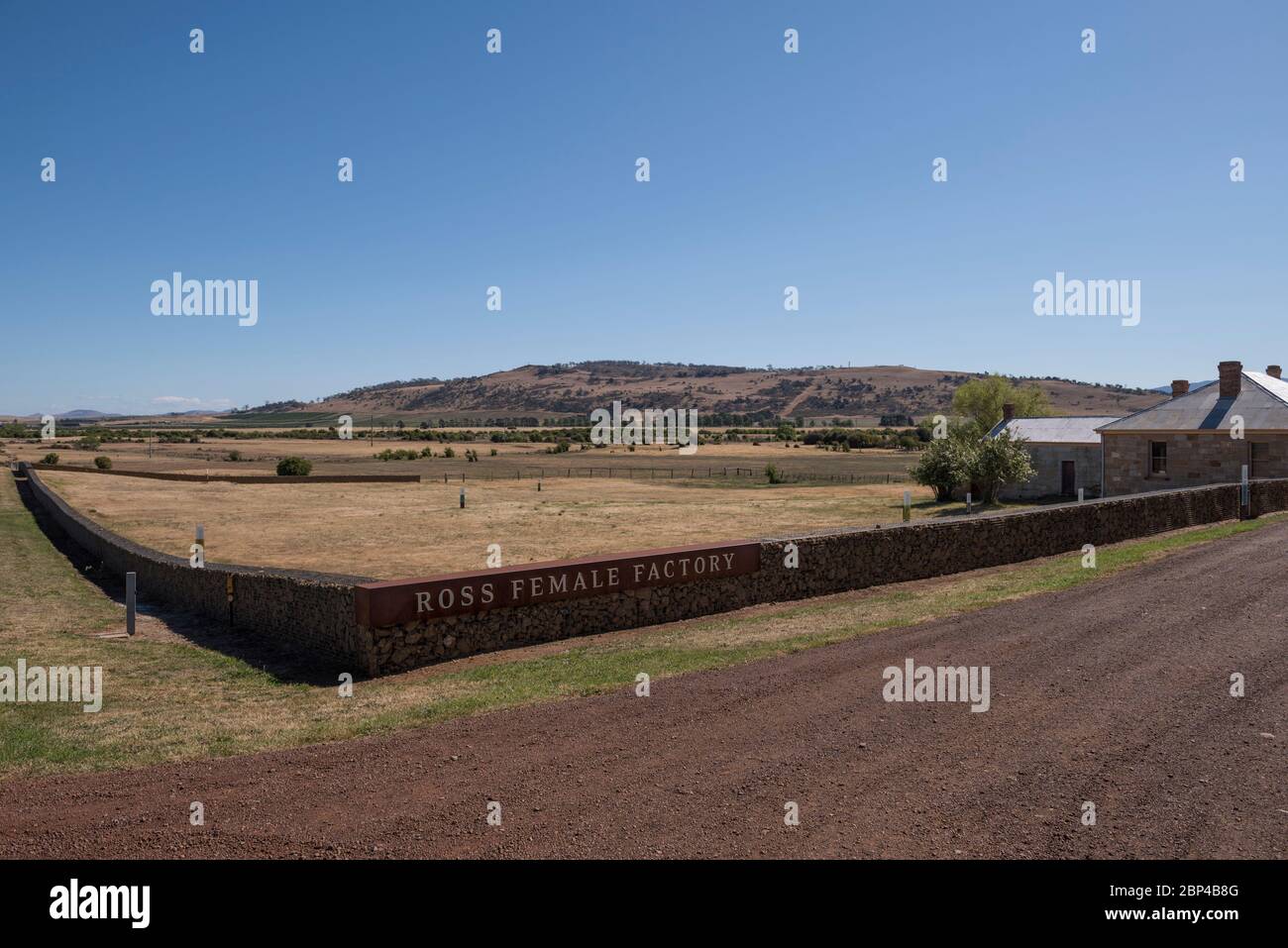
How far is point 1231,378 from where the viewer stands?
33.6 m

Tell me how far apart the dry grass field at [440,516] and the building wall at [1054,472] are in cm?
445

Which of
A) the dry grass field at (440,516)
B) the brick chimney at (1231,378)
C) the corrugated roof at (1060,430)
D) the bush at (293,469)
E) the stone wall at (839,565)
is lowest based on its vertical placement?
the dry grass field at (440,516)

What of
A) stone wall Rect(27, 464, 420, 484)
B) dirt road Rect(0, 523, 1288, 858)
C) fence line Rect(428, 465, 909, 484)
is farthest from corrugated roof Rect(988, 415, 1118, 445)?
stone wall Rect(27, 464, 420, 484)

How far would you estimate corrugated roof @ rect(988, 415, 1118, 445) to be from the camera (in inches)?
1652

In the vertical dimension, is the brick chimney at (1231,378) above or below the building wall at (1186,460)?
above

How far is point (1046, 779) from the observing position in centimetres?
634

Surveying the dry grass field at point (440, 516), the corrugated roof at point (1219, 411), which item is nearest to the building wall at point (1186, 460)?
the corrugated roof at point (1219, 411)

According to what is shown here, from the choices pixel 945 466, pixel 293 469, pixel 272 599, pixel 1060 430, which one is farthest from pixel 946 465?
pixel 293 469

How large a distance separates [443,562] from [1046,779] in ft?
66.7

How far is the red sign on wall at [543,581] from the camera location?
37.4 feet

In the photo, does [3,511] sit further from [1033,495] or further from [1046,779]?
[1033,495]

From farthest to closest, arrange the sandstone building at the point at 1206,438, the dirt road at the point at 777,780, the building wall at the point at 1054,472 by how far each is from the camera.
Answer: the building wall at the point at 1054,472
the sandstone building at the point at 1206,438
the dirt road at the point at 777,780

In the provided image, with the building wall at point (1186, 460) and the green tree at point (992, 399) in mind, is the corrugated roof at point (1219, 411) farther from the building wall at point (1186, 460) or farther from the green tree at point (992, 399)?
the green tree at point (992, 399)

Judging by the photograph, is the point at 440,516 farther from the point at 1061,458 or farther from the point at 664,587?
the point at 1061,458
